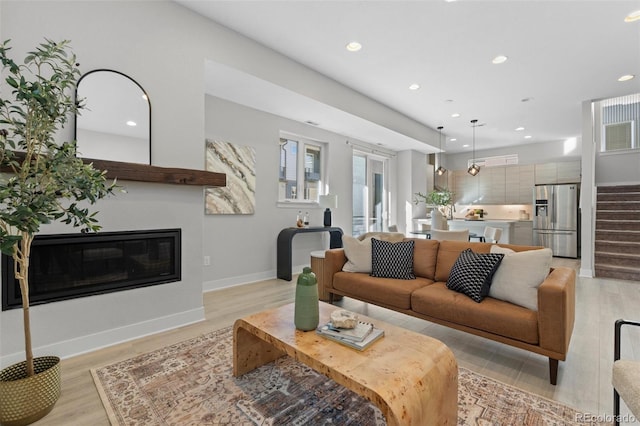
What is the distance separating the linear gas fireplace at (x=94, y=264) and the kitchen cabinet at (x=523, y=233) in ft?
25.6

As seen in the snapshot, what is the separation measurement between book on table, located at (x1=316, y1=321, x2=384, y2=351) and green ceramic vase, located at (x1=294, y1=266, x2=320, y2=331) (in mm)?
65

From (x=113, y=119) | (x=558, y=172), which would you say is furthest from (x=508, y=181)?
(x=113, y=119)

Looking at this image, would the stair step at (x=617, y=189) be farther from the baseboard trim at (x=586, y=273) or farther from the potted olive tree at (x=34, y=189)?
the potted olive tree at (x=34, y=189)

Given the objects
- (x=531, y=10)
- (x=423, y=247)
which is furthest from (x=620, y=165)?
(x=423, y=247)

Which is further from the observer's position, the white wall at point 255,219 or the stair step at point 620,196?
the stair step at point 620,196

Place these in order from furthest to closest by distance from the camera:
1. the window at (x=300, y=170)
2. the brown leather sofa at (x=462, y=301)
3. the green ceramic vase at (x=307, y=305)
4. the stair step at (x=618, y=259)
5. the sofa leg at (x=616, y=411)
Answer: the window at (x=300, y=170)
the stair step at (x=618, y=259)
the brown leather sofa at (x=462, y=301)
the green ceramic vase at (x=307, y=305)
the sofa leg at (x=616, y=411)

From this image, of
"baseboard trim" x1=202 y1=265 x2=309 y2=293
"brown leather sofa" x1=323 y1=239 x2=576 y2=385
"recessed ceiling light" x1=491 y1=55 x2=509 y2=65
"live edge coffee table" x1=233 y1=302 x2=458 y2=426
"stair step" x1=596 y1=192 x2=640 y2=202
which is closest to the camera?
"live edge coffee table" x1=233 y1=302 x2=458 y2=426

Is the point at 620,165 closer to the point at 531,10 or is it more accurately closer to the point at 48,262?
the point at 531,10

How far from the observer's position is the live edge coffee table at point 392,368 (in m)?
1.18

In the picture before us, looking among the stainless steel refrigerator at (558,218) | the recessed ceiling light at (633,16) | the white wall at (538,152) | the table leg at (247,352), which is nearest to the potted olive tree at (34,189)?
the table leg at (247,352)

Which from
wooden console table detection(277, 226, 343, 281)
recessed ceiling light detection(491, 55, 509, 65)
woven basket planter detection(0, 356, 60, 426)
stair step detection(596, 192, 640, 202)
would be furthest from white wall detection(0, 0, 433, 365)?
stair step detection(596, 192, 640, 202)

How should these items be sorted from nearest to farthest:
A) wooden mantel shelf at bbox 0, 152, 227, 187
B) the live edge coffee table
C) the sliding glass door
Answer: the live edge coffee table → wooden mantel shelf at bbox 0, 152, 227, 187 → the sliding glass door

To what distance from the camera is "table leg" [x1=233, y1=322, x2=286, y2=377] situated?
196 centimetres

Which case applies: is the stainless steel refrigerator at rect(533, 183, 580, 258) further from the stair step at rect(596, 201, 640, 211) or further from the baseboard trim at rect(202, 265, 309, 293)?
the baseboard trim at rect(202, 265, 309, 293)
